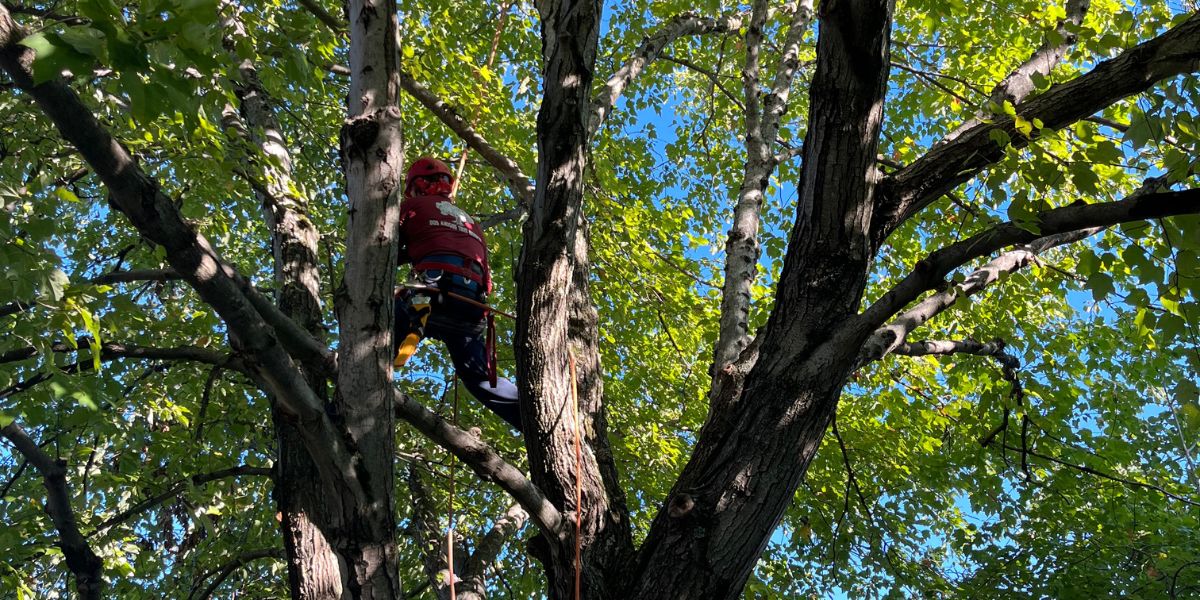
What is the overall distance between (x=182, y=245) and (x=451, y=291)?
2042 millimetres

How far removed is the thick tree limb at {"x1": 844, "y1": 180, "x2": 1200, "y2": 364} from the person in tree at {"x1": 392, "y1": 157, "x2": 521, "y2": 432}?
1850 mm

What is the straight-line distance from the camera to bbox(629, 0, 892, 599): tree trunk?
2750mm

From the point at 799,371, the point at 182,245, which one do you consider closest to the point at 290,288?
the point at 182,245

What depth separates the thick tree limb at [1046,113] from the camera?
2.59 m

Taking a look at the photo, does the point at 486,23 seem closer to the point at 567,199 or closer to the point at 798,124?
the point at 798,124

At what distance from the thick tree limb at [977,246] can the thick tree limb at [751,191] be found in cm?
73

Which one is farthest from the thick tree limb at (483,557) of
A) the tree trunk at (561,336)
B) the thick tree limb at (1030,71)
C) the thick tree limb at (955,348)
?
the thick tree limb at (1030,71)

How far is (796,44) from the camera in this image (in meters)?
5.35

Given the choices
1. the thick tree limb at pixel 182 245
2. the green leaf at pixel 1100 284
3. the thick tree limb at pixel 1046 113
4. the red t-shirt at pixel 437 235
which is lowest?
the thick tree limb at pixel 182 245

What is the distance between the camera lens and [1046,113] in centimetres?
285

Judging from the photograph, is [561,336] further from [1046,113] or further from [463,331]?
[1046,113]

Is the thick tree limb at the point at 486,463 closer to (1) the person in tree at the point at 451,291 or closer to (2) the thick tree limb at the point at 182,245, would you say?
(2) the thick tree limb at the point at 182,245

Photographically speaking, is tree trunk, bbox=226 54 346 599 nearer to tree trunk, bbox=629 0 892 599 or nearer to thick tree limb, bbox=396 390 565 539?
thick tree limb, bbox=396 390 565 539

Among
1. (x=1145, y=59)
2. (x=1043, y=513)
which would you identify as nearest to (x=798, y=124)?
(x=1043, y=513)
